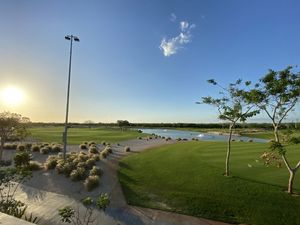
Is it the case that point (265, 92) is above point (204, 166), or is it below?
above

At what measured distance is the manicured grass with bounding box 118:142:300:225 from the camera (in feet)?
34.3

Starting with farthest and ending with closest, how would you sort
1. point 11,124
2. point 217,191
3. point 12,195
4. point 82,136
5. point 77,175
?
point 82,136
point 11,124
point 77,175
point 217,191
point 12,195

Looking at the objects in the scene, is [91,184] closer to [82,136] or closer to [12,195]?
[12,195]

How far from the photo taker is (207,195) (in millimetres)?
12320

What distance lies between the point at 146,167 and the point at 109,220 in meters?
9.14

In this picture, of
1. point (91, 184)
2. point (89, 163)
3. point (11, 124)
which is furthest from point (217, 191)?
point (11, 124)

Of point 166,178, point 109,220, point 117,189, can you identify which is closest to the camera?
point 109,220

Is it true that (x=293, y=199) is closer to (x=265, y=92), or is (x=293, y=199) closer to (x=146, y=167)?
(x=265, y=92)

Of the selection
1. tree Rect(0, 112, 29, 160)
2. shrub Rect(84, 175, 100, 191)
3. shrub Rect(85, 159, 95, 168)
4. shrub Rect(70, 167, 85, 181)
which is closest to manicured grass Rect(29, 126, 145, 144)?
tree Rect(0, 112, 29, 160)

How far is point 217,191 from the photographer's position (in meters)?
12.8

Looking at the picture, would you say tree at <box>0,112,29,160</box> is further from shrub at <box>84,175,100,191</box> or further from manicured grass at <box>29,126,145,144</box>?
manicured grass at <box>29,126,145,144</box>

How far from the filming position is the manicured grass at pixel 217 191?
34.3 ft

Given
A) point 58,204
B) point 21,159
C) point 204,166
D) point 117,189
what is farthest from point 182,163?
point 21,159

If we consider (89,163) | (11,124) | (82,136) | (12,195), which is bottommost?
Answer: (89,163)
